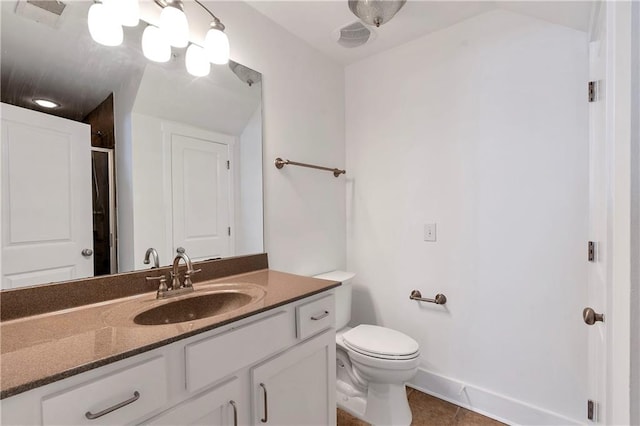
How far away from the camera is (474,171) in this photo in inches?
68.1

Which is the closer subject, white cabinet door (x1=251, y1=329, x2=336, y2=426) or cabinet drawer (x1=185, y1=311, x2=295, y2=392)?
cabinet drawer (x1=185, y1=311, x2=295, y2=392)

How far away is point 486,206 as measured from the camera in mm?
1689

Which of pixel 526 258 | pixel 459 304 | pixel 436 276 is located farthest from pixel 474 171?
pixel 459 304

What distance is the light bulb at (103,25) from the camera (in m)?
1.09

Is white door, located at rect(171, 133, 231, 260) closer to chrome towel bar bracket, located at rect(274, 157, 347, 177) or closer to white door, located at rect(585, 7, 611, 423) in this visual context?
chrome towel bar bracket, located at rect(274, 157, 347, 177)

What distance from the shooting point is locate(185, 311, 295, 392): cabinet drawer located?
0.84m

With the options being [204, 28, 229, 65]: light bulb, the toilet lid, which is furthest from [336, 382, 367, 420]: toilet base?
[204, 28, 229, 65]: light bulb

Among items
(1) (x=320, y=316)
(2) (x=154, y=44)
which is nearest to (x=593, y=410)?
(1) (x=320, y=316)

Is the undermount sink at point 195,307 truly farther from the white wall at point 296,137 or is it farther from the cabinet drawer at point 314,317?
the white wall at point 296,137

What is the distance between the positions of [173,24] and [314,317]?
133cm

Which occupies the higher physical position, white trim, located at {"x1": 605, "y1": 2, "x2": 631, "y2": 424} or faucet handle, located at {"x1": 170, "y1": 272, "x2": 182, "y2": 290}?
white trim, located at {"x1": 605, "y1": 2, "x2": 631, "y2": 424}

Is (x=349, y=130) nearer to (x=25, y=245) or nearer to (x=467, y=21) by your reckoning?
(x=467, y=21)

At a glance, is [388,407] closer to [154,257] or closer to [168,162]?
[154,257]

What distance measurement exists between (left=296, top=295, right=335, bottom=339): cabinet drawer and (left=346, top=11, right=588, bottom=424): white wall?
2.88 feet
